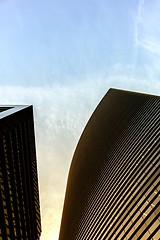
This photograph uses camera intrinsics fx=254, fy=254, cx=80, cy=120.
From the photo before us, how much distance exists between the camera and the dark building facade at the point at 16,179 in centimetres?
5984

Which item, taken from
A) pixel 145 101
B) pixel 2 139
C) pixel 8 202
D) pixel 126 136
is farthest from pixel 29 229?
pixel 145 101

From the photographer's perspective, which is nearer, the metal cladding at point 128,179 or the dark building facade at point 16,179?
the metal cladding at point 128,179

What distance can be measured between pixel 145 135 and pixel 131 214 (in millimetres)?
24154

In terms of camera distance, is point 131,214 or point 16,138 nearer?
point 131,214

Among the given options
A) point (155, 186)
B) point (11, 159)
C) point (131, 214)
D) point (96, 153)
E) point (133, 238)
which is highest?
point (96, 153)

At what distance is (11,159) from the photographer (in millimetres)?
68062

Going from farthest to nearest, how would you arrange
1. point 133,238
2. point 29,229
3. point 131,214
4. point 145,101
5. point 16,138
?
point 145,101 < point 29,229 < point 16,138 < point 131,214 < point 133,238

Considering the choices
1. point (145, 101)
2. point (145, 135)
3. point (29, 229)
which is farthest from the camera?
point (145, 101)

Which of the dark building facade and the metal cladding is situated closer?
the metal cladding

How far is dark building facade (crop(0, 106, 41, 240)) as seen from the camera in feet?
196

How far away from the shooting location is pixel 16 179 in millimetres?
71938

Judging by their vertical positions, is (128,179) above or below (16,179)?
below

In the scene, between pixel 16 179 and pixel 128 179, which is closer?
pixel 128 179

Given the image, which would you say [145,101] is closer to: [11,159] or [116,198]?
[116,198]
